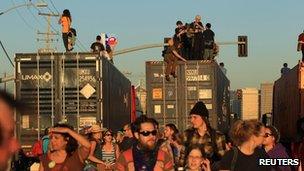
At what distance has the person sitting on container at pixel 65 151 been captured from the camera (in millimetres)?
6387

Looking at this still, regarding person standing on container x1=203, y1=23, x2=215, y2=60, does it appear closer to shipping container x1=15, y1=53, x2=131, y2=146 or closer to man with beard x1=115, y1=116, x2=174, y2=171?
shipping container x1=15, y1=53, x2=131, y2=146

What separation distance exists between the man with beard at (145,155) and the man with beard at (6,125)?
466 centimetres

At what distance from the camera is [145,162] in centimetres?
605

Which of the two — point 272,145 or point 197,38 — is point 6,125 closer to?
point 272,145

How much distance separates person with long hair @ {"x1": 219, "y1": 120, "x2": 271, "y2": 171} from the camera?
19.6ft

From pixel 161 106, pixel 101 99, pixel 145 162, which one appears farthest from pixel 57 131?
pixel 161 106

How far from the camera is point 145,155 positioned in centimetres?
613

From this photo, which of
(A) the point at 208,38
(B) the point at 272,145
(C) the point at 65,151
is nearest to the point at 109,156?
(B) the point at 272,145

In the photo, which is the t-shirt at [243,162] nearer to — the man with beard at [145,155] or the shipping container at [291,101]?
the man with beard at [145,155]

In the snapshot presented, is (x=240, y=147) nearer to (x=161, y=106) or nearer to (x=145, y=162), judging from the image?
(x=145, y=162)

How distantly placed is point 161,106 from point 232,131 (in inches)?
573

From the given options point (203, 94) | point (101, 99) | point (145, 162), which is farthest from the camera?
point (203, 94)

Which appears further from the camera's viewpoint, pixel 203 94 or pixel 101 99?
pixel 203 94

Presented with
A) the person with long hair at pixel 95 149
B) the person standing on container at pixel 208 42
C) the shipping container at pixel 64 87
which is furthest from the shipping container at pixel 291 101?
the person with long hair at pixel 95 149
